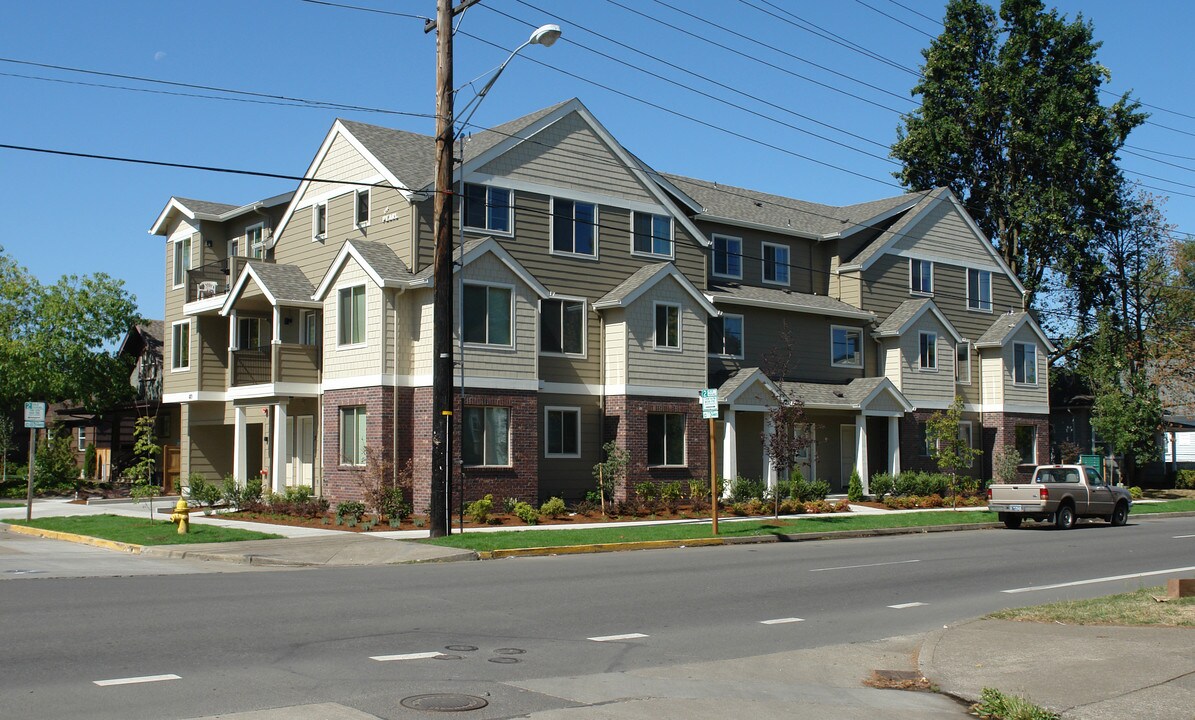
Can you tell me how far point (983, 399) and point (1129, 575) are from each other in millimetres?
27439

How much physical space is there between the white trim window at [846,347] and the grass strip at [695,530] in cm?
868

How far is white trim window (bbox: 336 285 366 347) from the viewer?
2922 centimetres

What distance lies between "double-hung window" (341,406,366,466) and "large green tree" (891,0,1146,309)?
32979mm

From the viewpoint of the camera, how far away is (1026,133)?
163 feet

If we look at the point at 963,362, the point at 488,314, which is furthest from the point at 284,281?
the point at 963,362

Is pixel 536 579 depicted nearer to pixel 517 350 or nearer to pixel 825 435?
pixel 517 350

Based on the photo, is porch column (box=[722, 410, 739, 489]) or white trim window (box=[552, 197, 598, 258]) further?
porch column (box=[722, 410, 739, 489])

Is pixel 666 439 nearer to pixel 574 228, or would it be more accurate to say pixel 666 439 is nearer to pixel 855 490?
pixel 574 228

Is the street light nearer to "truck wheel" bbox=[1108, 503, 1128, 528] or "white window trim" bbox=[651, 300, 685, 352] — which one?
"white window trim" bbox=[651, 300, 685, 352]

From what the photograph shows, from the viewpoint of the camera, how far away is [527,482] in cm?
2942

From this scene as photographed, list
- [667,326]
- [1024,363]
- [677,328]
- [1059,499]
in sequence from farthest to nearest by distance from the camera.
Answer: [1024,363] < [677,328] < [667,326] < [1059,499]

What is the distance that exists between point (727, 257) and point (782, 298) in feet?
7.68

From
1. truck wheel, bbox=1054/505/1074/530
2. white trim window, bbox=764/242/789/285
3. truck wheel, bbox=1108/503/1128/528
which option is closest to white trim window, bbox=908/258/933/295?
white trim window, bbox=764/242/789/285

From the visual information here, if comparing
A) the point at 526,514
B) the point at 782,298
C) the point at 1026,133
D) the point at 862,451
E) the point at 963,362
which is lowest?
the point at 526,514
